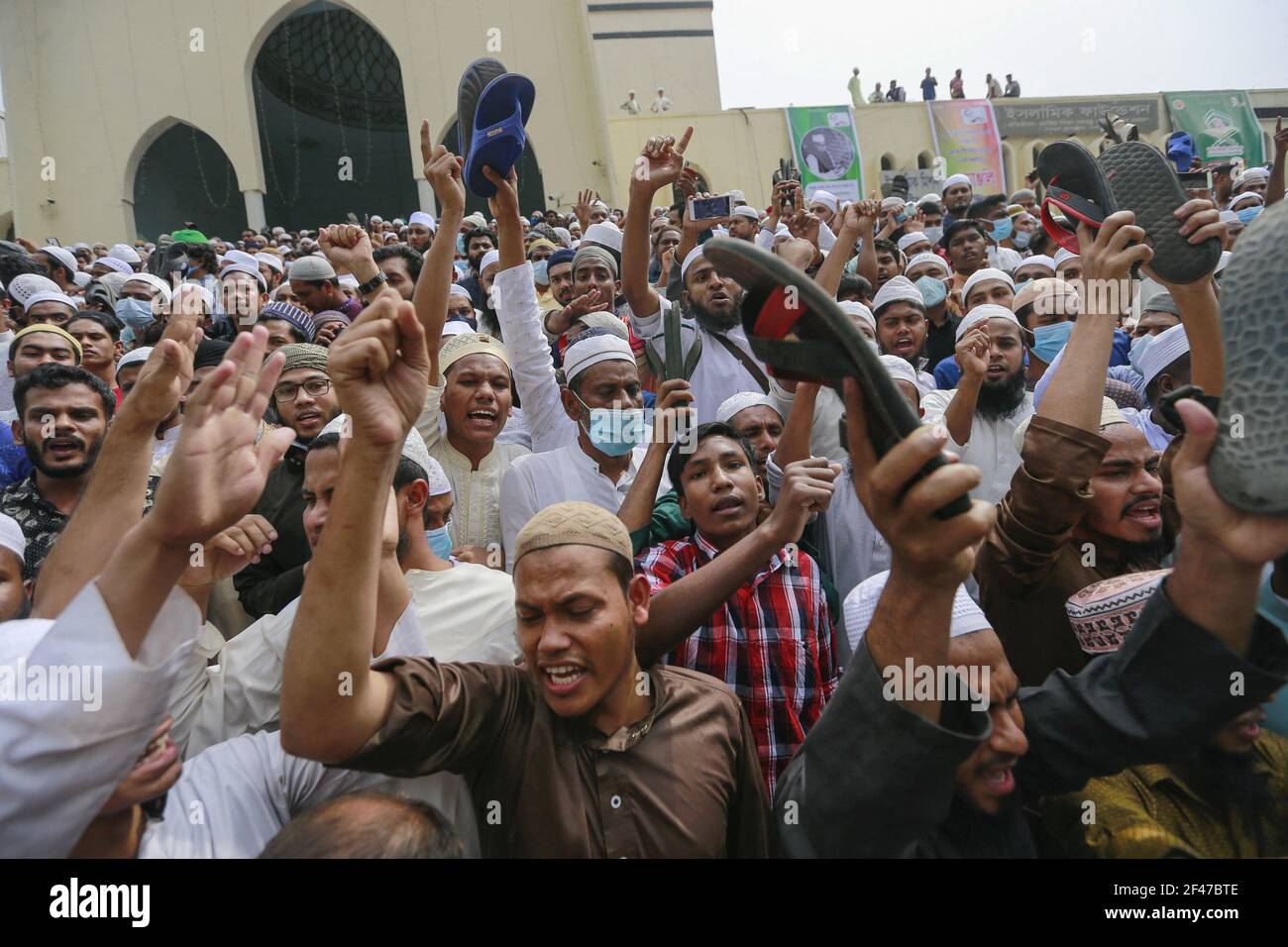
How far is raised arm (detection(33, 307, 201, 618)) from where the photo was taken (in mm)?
1967

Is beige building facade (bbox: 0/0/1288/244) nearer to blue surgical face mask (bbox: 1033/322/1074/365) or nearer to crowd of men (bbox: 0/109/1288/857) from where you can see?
blue surgical face mask (bbox: 1033/322/1074/365)

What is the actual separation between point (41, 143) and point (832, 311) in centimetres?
2580

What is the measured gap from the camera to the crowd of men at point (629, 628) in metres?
1.37

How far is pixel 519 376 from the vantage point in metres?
3.77

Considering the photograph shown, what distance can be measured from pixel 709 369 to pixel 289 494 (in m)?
2.04

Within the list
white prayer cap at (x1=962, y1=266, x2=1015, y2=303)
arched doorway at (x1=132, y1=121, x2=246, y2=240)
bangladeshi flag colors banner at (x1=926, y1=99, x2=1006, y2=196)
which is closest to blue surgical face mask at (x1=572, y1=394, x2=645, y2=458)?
white prayer cap at (x1=962, y1=266, x2=1015, y2=303)

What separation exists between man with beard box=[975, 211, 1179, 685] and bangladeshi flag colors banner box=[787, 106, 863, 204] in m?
20.5

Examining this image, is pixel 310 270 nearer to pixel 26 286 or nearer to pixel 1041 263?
pixel 26 286

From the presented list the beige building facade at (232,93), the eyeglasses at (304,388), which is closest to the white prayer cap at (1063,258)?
the eyeglasses at (304,388)

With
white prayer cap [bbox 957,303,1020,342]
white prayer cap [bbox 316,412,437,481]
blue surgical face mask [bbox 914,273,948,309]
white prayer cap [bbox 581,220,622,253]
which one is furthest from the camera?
white prayer cap [bbox 581,220,622,253]

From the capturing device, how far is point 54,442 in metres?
3.05

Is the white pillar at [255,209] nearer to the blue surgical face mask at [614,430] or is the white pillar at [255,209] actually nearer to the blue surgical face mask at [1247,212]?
the blue surgical face mask at [1247,212]

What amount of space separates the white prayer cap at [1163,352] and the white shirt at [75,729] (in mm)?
3580

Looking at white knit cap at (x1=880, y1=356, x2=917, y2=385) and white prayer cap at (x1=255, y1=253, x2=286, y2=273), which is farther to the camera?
white prayer cap at (x1=255, y1=253, x2=286, y2=273)
